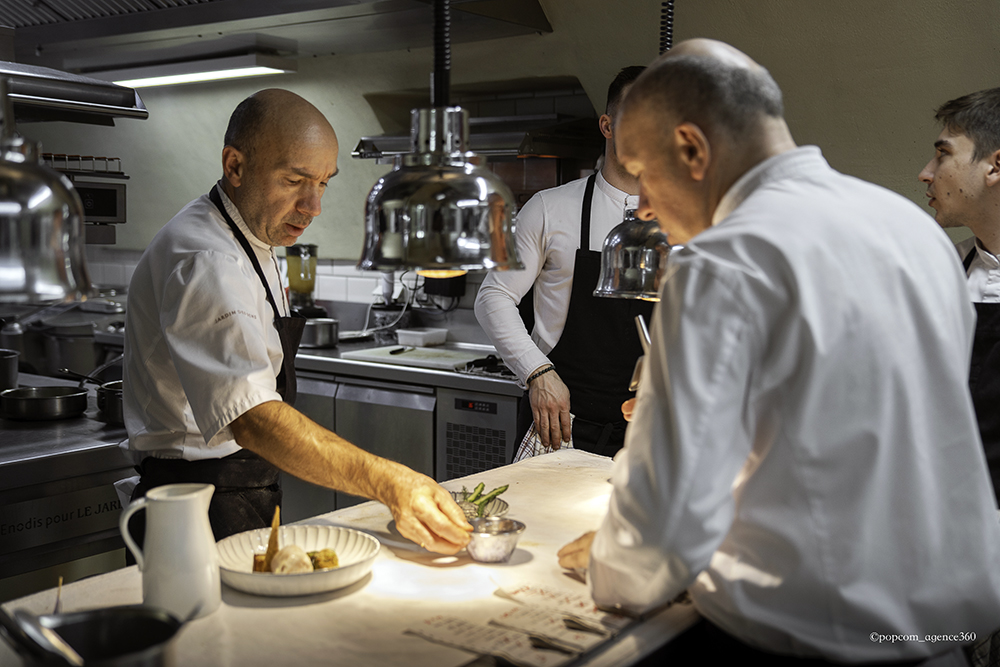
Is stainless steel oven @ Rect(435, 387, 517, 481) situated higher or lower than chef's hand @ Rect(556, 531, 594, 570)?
lower

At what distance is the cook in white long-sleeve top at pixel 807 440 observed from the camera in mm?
1219

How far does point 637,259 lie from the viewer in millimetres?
1857

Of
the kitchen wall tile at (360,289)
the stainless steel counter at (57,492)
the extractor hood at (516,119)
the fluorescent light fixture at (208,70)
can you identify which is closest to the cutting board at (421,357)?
the kitchen wall tile at (360,289)

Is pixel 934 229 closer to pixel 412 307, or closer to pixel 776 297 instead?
pixel 776 297

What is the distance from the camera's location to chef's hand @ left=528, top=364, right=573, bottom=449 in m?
2.94

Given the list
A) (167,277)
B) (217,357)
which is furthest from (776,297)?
(167,277)

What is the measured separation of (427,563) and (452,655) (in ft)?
1.33

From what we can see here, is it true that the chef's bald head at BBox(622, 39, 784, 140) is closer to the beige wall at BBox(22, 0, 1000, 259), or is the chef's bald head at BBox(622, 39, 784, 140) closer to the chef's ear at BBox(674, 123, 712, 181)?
the chef's ear at BBox(674, 123, 712, 181)

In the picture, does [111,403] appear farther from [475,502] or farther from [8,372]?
[475,502]

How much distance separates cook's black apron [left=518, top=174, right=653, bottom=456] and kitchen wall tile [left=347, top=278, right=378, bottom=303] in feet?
8.98

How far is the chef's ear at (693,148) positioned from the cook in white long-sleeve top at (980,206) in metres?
1.58

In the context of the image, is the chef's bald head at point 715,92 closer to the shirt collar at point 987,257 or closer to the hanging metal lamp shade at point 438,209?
the hanging metal lamp shade at point 438,209

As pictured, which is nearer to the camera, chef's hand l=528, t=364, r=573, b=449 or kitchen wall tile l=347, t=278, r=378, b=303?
chef's hand l=528, t=364, r=573, b=449

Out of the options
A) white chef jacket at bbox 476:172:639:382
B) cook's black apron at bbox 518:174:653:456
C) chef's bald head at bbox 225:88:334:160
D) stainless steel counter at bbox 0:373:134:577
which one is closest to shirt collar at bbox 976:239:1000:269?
cook's black apron at bbox 518:174:653:456
